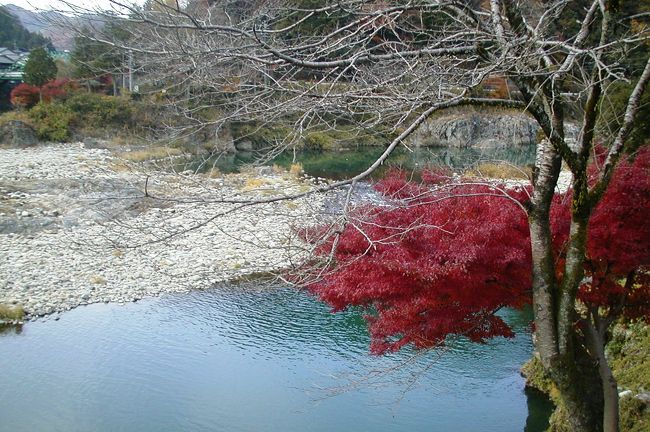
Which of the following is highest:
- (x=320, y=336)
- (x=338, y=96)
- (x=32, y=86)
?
(x=32, y=86)

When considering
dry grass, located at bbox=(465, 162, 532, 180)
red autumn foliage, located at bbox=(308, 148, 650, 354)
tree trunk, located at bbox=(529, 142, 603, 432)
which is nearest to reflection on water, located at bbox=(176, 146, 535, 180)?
dry grass, located at bbox=(465, 162, 532, 180)

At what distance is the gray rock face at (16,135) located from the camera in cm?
2378

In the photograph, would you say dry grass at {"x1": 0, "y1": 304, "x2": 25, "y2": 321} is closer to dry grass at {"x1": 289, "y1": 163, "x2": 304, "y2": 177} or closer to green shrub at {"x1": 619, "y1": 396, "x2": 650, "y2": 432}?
green shrub at {"x1": 619, "y1": 396, "x2": 650, "y2": 432}

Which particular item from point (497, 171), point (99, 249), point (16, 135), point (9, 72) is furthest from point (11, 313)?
point (9, 72)

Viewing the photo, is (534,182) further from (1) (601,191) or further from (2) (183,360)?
(2) (183,360)

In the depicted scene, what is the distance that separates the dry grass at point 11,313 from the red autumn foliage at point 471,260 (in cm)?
657

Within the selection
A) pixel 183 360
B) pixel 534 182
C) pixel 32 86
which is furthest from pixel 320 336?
pixel 32 86

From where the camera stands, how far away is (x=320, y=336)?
8.85 m

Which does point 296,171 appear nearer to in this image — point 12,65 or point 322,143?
point 322,143

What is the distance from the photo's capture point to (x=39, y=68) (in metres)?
26.4

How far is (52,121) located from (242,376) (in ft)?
73.4

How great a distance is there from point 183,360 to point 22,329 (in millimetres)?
2954

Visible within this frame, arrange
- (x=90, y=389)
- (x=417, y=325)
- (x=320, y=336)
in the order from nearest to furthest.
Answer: (x=417, y=325), (x=90, y=389), (x=320, y=336)

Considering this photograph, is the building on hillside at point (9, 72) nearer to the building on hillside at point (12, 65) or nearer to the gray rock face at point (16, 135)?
the building on hillside at point (12, 65)
